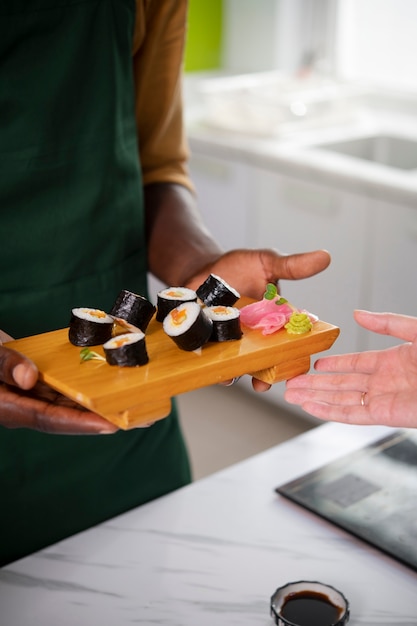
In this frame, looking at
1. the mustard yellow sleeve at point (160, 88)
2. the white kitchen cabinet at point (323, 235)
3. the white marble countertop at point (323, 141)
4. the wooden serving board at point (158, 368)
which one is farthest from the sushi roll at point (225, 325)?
the white kitchen cabinet at point (323, 235)

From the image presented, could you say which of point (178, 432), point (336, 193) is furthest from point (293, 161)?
point (178, 432)

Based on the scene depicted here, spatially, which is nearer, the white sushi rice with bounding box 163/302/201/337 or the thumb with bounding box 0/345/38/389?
the thumb with bounding box 0/345/38/389

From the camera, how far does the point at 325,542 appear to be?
1417mm

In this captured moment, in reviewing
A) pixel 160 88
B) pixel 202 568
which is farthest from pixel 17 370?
pixel 160 88

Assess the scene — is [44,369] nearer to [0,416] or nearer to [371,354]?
[0,416]

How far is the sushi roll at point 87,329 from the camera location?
127cm

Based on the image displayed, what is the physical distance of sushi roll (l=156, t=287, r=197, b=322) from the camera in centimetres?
136

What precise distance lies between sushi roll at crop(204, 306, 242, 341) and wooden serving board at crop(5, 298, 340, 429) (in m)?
0.01

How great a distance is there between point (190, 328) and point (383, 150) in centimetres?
269

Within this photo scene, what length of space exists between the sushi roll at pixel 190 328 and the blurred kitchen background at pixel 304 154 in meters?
1.80

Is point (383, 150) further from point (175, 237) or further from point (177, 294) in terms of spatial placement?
point (177, 294)

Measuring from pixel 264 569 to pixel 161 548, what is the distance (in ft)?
0.56

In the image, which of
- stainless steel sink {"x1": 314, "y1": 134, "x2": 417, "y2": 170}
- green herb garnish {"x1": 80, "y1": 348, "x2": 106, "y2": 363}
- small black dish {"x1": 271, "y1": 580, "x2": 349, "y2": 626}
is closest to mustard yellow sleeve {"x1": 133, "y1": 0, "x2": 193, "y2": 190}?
green herb garnish {"x1": 80, "y1": 348, "x2": 106, "y2": 363}

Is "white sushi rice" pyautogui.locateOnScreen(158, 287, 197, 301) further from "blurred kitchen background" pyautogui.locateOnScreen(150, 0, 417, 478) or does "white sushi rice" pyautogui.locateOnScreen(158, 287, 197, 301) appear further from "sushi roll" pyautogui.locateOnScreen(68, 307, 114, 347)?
"blurred kitchen background" pyautogui.locateOnScreen(150, 0, 417, 478)
